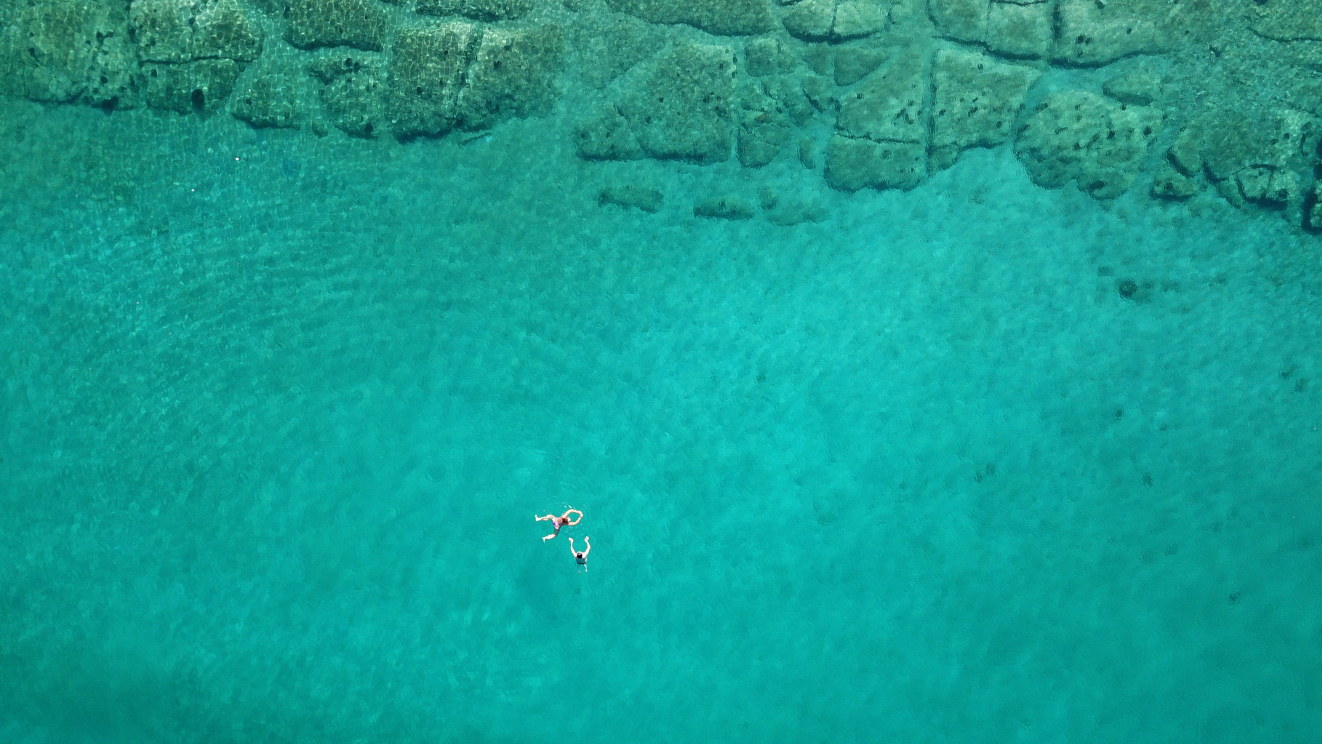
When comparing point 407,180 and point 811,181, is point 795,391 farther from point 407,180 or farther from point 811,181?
point 407,180

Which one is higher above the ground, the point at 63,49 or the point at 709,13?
the point at 709,13

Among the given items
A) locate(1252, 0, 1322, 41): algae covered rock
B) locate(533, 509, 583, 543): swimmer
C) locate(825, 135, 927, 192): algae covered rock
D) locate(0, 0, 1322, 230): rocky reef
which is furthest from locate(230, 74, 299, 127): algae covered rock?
locate(1252, 0, 1322, 41): algae covered rock

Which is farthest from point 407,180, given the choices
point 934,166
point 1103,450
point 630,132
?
point 1103,450

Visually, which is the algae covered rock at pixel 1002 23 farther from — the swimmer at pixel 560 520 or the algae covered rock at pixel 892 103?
the swimmer at pixel 560 520

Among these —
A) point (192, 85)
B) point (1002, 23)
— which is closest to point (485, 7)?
point (192, 85)

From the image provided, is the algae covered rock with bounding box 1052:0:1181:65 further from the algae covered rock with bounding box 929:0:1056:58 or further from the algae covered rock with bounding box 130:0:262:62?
the algae covered rock with bounding box 130:0:262:62

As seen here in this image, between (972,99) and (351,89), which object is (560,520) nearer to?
(351,89)
